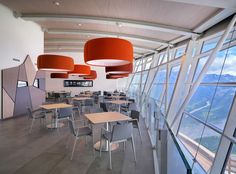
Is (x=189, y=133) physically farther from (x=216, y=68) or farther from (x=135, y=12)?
(x=135, y=12)

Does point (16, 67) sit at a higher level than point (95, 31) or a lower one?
lower

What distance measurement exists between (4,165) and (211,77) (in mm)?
5484

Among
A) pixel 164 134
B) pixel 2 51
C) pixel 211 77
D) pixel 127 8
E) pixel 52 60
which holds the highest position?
pixel 127 8

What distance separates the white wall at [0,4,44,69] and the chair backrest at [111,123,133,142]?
6244 mm

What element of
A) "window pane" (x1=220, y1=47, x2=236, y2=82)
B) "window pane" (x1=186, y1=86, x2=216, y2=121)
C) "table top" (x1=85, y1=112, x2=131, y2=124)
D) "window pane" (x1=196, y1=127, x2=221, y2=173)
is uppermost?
"window pane" (x1=220, y1=47, x2=236, y2=82)

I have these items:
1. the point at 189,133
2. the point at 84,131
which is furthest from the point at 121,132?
the point at 189,133

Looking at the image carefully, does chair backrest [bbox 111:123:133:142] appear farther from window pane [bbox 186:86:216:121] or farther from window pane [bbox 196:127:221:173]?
window pane [bbox 186:86:216:121]

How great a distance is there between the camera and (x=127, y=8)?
6082mm

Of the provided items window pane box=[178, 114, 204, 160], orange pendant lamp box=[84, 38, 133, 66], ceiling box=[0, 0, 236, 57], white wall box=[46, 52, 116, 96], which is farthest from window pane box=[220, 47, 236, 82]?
white wall box=[46, 52, 116, 96]

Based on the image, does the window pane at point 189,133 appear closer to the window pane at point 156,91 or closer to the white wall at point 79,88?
the window pane at point 156,91

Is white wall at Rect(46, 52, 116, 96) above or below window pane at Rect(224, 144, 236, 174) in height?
above

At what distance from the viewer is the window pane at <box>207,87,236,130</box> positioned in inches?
157

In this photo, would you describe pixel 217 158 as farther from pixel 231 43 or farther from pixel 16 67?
pixel 16 67

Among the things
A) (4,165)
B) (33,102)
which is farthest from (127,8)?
(33,102)
